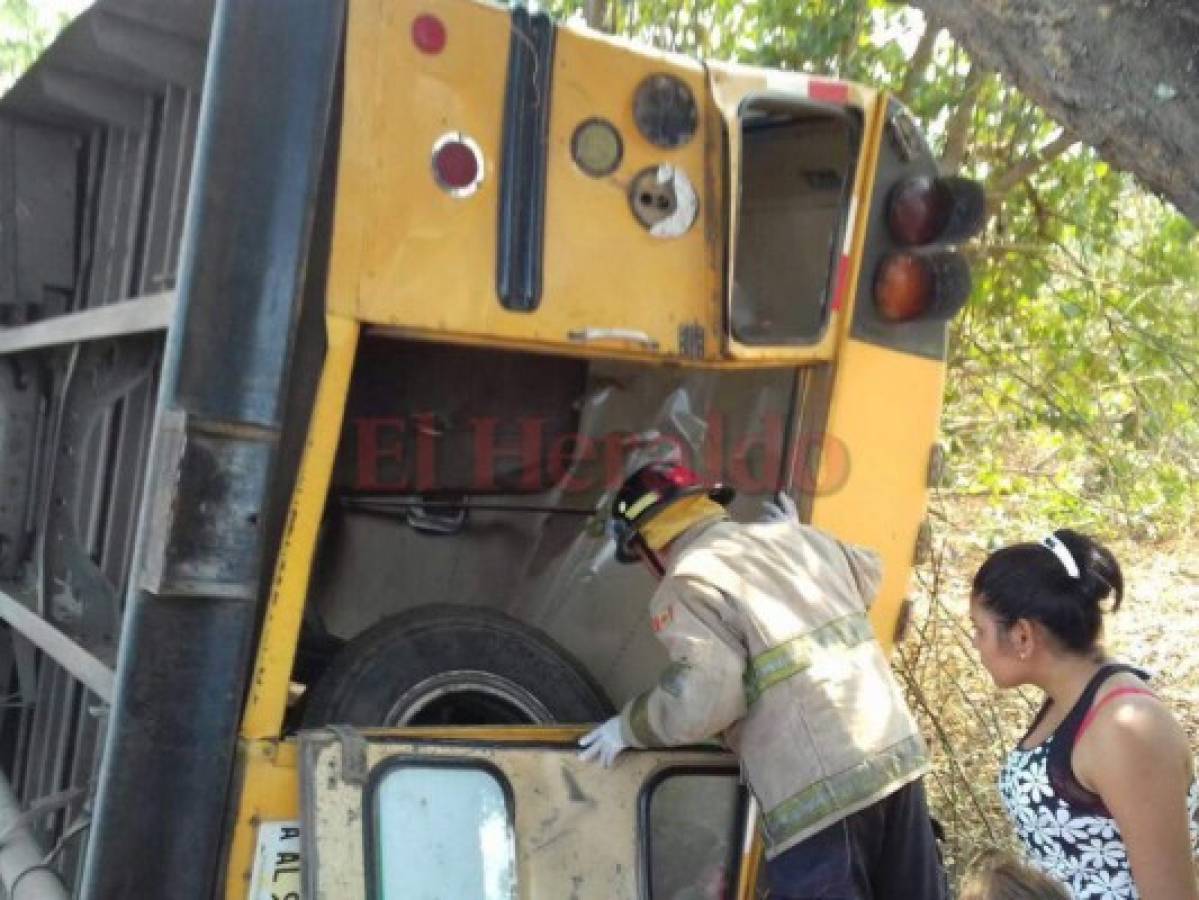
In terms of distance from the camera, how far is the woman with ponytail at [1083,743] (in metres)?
1.95

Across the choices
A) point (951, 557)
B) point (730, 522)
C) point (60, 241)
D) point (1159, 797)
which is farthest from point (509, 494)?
point (951, 557)

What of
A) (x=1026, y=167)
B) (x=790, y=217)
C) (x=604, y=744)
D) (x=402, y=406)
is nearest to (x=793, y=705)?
(x=604, y=744)

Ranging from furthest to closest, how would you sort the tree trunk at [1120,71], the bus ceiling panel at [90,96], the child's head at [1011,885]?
the bus ceiling panel at [90,96] < the child's head at [1011,885] < the tree trunk at [1120,71]

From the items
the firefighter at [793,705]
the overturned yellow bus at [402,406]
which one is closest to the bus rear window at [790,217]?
the overturned yellow bus at [402,406]

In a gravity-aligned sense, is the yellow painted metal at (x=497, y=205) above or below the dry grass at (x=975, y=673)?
above

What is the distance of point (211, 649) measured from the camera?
2.14 meters

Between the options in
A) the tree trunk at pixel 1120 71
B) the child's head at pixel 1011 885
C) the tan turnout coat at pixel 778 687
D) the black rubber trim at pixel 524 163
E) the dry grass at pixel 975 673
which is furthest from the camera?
the dry grass at pixel 975 673

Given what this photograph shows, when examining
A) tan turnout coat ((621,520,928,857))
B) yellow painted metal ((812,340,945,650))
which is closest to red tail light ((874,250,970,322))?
yellow painted metal ((812,340,945,650))

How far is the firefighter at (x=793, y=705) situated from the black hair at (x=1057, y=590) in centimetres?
52

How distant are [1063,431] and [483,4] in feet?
12.4

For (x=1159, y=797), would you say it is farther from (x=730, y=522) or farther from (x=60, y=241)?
(x=60, y=241)

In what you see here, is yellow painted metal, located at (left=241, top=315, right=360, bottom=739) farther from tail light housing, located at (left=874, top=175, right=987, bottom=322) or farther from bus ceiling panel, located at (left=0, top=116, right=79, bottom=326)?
bus ceiling panel, located at (left=0, top=116, right=79, bottom=326)

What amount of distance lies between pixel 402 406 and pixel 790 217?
1.11 meters

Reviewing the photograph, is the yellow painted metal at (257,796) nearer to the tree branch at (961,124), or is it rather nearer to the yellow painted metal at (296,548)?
the yellow painted metal at (296,548)
